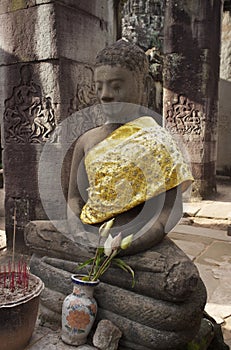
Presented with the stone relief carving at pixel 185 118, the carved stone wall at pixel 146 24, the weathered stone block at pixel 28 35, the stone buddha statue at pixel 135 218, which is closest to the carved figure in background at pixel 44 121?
the weathered stone block at pixel 28 35

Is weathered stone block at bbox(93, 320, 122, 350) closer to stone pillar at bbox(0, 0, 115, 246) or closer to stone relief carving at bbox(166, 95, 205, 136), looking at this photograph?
stone pillar at bbox(0, 0, 115, 246)

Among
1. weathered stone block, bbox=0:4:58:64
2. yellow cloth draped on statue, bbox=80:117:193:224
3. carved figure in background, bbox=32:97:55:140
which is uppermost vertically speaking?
weathered stone block, bbox=0:4:58:64

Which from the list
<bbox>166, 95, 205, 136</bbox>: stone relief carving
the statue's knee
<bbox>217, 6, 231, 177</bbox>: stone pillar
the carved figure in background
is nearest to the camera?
the statue's knee

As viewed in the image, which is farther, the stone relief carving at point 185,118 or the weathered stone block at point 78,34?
the stone relief carving at point 185,118

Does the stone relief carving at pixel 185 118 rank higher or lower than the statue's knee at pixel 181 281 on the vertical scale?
higher

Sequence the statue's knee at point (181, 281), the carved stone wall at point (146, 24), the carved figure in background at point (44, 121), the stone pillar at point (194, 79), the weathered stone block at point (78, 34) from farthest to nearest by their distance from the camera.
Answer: the carved stone wall at point (146, 24), the stone pillar at point (194, 79), the carved figure in background at point (44, 121), the weathered stone block at point (78, 34), the statue's knee at point (181, 281)

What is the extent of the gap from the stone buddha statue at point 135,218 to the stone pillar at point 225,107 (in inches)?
350

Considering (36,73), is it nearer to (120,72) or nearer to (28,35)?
(28,35)

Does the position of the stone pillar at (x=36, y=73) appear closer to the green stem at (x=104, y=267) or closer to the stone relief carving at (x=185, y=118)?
the green stem at (x=104, y=267)

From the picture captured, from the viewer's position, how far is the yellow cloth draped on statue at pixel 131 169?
191 cm

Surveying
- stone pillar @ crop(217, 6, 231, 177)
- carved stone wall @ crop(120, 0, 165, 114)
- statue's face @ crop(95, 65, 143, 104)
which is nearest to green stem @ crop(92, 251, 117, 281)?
statue's face @ crop(95, 65, 143, 104)

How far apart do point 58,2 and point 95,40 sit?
57 cm

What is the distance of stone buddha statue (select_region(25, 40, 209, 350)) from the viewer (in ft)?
6.04

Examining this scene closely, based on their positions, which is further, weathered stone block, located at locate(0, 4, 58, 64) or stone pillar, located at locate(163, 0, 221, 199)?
stone pillar, located at locate(163, 0, 221, 199)
